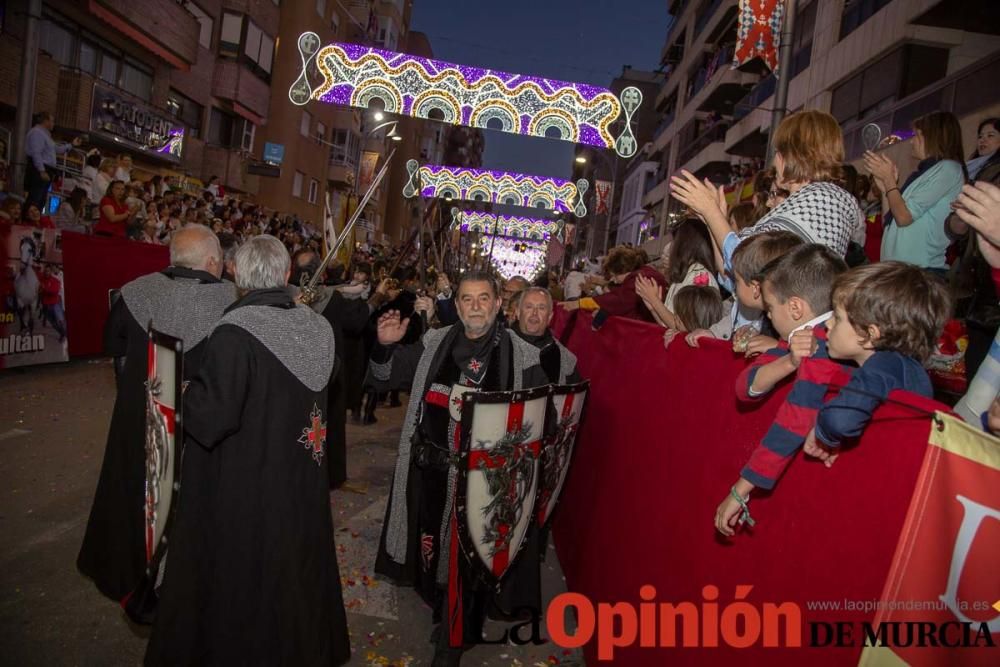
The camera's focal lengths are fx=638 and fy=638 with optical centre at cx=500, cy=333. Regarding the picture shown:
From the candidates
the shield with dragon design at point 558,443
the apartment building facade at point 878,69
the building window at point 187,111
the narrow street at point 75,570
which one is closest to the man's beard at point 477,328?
the shield with dragon design at point 558,443

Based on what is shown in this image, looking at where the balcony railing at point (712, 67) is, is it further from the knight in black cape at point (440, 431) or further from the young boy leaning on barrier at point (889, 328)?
the young boy leaning on barrier at point (889, 328)

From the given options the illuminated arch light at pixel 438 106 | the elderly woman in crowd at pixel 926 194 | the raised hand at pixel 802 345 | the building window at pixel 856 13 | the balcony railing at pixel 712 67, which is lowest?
the raised hand at pixel 802 345

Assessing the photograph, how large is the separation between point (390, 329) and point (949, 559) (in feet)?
10.2

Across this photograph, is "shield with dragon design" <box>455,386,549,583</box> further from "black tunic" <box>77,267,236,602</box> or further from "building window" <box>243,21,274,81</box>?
"building window" <box>243,21,274,81</box>

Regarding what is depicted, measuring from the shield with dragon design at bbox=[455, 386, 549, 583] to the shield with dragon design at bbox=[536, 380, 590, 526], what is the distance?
16cm

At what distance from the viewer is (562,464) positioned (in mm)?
4090

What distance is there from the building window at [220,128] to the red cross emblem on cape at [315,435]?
24898mm

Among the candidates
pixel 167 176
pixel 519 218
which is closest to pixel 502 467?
pixel 167 176

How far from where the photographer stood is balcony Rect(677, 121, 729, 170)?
30.5 meters

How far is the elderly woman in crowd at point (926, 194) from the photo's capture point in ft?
11.1

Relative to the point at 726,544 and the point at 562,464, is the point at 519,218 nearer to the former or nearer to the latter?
the point at 562,464

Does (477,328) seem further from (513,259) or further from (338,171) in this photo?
(513,259)

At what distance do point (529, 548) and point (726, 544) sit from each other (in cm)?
180

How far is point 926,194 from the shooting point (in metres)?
3.41
